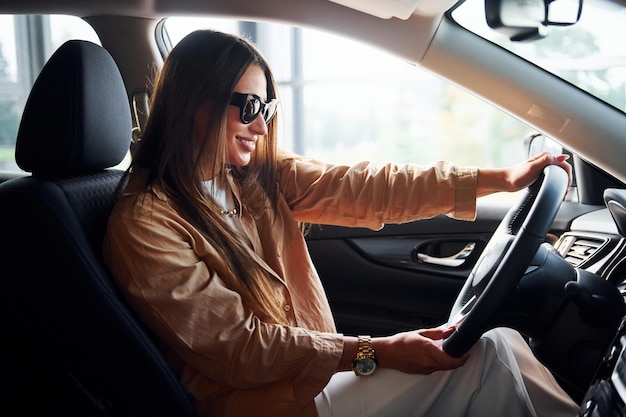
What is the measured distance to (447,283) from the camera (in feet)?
6.70

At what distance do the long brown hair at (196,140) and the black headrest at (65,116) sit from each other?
12 centimetres

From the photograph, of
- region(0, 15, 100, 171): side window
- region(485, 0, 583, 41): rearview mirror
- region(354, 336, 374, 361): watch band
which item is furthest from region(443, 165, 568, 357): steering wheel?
region(0, 15, 100, 171): side window

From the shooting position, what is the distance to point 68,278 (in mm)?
1105

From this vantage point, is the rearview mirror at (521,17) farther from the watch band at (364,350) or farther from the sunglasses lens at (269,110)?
the watch band at (364,350)

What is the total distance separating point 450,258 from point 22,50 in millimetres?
1703

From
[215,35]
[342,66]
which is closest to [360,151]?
[342,66]

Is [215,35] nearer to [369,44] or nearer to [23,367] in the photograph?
[369,44]

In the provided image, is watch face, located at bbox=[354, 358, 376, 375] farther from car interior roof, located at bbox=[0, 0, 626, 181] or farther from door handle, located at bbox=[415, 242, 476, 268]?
door handle, located at bbox=[415, 242, 476, 268]

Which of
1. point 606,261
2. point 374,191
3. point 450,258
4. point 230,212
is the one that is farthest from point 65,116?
point 450,258

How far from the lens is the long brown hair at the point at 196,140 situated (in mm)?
1318

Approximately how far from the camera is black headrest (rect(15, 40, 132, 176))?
1230 millimetres

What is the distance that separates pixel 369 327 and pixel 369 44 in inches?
34.8

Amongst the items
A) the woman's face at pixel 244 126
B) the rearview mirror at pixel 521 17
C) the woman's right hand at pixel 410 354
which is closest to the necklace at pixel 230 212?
the woman's face at pixel 244 126

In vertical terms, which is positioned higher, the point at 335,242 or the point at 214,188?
the point at 214,188
